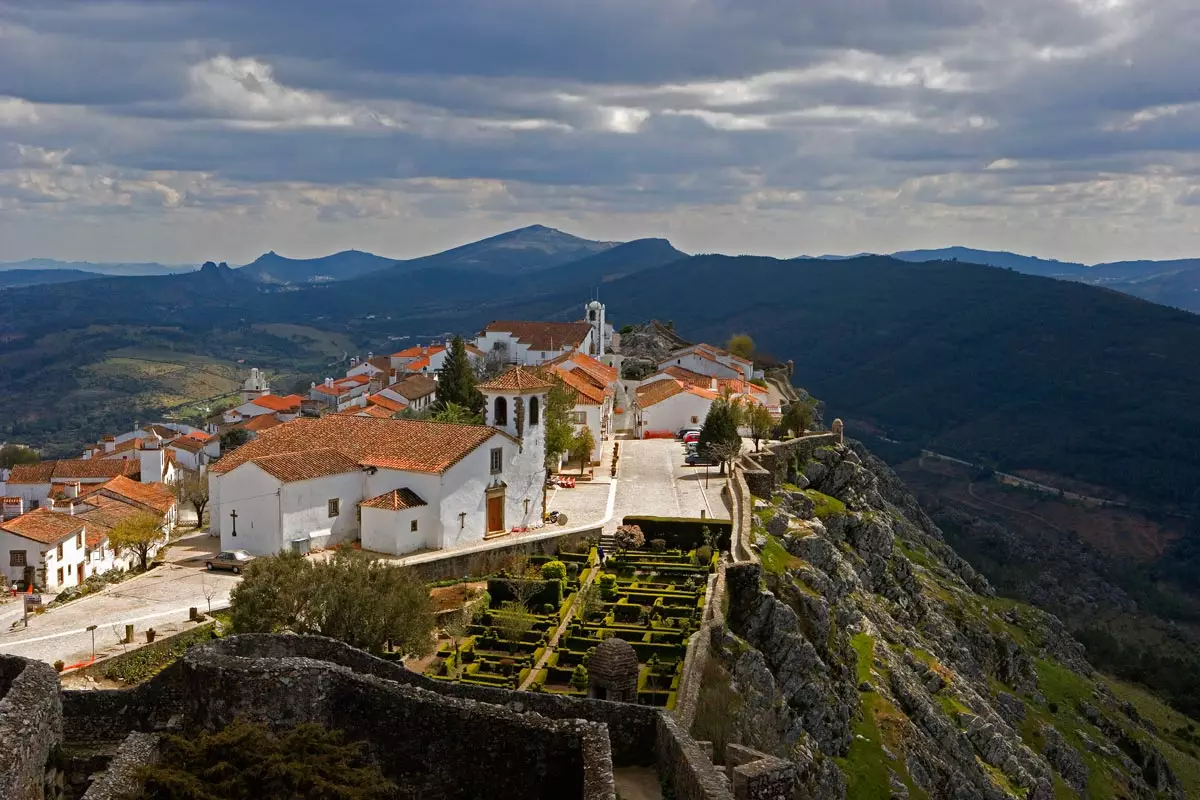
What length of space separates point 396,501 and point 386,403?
30.3 metres

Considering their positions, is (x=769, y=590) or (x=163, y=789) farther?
(x=769, y=590)

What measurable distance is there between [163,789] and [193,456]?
64480 millimetres

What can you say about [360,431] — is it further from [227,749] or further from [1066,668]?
[1066,668]

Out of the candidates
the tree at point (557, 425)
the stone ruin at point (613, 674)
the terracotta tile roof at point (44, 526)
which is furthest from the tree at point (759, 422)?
the stone ruin at point (613, 674)

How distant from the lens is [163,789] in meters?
13.3

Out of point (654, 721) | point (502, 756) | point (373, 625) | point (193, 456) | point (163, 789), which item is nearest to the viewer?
point (163, 789)

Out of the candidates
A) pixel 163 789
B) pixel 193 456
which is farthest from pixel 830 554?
pixel 193 456

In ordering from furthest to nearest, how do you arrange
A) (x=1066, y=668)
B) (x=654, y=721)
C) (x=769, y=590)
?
(x=1066, y=668), (x=769, y=590), (x=654, y=721)

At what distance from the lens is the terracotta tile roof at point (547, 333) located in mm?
78875

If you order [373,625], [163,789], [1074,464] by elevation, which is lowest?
[1074,464]

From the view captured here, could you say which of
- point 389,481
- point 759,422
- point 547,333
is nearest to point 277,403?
point 547,333

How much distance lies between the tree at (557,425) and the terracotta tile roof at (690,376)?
1732 cm

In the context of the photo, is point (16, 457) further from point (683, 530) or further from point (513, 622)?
point (513, 622)

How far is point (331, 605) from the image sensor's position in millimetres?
24281
